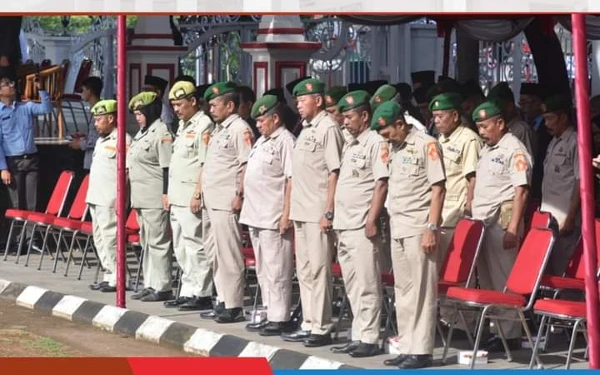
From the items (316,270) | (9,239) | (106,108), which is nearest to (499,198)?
(316,270)

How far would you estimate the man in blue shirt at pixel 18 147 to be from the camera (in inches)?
742

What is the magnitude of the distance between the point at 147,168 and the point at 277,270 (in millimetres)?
2365

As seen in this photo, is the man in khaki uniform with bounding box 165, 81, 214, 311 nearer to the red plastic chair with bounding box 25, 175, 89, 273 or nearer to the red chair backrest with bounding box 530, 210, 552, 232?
the red plastic chair with bounding box 25, 175, 89, 273

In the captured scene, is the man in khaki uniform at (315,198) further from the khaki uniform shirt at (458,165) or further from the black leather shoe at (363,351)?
the khaki uniform shirt at (458,165)

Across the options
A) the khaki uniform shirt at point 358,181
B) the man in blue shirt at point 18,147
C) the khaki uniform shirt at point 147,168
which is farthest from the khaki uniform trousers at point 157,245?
the man in blue shirt at point 18,147

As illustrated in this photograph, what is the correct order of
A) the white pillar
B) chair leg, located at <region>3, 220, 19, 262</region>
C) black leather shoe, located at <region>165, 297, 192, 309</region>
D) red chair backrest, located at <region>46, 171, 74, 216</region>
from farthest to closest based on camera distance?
1. the white pillar
2. chair leg, located at <region>3, 220, 19, 262</region>
3. red chair backrest, located at <region>46, 171, 74, 216</region>
4. black leather shoe, located at <region>165, 297, 192, 309</region>

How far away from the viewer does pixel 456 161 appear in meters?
13.2

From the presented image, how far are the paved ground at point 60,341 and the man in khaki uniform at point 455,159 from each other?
7.01ft

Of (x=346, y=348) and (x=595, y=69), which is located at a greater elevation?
(x=595, y=69)

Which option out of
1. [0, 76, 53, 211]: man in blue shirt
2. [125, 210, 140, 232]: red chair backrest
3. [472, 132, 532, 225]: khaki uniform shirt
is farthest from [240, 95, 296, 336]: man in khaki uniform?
[0, 76, 53, 211]: man in blue shirt

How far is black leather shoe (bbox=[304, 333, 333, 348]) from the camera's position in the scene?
12844 millimetres

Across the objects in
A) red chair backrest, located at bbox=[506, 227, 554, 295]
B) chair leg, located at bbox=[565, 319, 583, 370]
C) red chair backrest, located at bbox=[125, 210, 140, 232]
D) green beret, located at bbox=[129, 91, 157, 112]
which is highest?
green beret, located at bbox=[129, 91, 157, 112]

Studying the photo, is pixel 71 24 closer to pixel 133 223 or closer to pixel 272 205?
pixel 133 223

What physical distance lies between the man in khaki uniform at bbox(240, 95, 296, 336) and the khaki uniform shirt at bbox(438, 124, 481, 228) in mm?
1135
